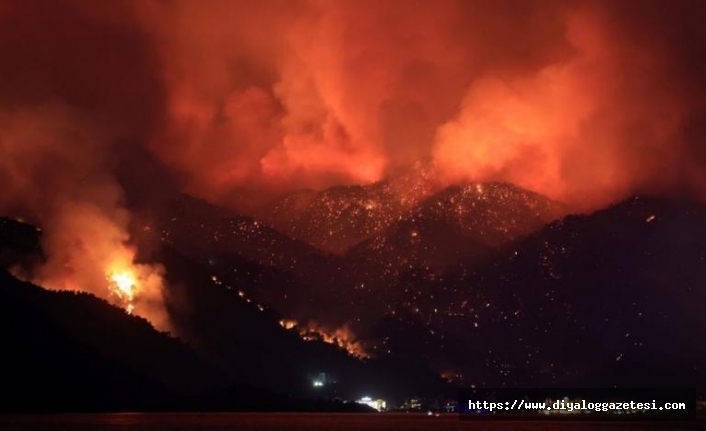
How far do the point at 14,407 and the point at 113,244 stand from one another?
73452mm

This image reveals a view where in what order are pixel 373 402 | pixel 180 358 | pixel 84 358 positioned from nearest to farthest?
1. pixel 84 358
2. pixel 180 358
3. pixel 373 402

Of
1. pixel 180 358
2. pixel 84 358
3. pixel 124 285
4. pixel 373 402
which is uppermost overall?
pixel 124 285

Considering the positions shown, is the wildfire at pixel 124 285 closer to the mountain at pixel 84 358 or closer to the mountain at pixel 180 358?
the mountain at pixel 180 358

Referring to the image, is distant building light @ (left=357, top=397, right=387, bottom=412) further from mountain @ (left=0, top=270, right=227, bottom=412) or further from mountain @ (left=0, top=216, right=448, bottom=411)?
mountain @ (left=0, top=270, right=227, bottom=412)

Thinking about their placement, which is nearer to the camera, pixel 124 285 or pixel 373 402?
pixel 373 402

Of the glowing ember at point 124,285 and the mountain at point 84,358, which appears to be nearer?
the mountain at point 84,358

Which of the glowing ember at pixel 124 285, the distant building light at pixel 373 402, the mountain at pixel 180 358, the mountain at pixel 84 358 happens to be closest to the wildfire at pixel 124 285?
the glowing ember at pixel 124 285

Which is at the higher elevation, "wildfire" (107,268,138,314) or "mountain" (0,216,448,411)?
"wildfire" (107,268,138,314)

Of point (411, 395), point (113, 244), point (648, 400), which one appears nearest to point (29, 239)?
point (113, 244)

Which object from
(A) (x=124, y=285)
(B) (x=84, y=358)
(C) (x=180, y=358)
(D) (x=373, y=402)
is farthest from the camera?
(A) (x=124, y=285)

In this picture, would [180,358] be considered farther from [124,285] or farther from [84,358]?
[84,358]

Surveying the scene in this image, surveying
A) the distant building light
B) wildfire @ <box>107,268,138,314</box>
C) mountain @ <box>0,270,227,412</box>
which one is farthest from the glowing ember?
the distant building light

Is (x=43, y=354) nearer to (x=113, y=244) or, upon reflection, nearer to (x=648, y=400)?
(x=113, y=244)

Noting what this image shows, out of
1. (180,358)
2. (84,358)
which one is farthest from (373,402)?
(84,358)
